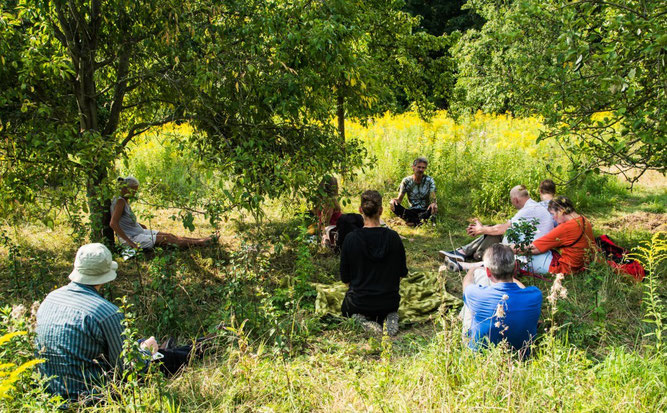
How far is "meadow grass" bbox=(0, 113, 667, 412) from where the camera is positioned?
112 inches

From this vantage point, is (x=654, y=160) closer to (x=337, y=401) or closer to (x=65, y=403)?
(x=337, y=401)

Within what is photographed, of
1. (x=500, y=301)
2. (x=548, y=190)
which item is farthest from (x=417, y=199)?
(x=500, y=301)

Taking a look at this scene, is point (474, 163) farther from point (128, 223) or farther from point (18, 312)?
point (18, 312)

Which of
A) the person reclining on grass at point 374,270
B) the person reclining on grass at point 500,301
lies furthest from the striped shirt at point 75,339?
the person reclining on grass at point 500,301

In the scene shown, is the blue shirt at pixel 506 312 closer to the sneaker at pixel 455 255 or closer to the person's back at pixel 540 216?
the person's back at pixel 540 216

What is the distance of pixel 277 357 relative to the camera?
11.7ft

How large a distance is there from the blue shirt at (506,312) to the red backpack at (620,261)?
1.97 metres

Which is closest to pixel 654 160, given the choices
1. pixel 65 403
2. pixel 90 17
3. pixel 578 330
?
pixel 578 330

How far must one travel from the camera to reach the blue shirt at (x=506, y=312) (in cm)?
348

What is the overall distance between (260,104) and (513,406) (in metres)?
3.48

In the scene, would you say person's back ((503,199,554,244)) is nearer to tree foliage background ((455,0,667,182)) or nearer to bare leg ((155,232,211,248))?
tree foliage background ((455,0,667,182))

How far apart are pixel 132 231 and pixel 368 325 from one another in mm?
3626

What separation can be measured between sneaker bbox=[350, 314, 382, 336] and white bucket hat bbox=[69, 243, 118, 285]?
2243mm

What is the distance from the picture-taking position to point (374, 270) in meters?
4.41
